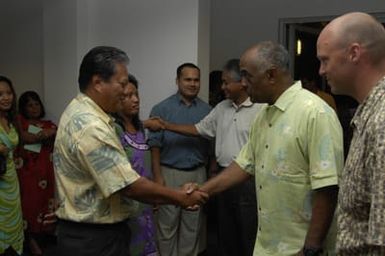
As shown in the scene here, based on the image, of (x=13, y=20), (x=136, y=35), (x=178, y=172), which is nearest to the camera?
(x=178, y=172)

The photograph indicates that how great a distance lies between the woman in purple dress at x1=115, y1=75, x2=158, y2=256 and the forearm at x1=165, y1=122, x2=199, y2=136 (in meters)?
0.47

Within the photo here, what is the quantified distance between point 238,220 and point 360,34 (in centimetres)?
229

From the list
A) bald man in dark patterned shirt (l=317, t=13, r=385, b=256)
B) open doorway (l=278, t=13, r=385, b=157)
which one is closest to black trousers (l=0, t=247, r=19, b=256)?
bald man in dark patterned shirt (l=317, t=13, r=385, b=256)

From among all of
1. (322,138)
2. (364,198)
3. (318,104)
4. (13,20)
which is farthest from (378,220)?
(13,20)

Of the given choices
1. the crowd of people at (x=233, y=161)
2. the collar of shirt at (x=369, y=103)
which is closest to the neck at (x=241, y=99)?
the crowd of people at (x=233, y=161)

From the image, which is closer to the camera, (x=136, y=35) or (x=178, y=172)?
(x=178, y=172)

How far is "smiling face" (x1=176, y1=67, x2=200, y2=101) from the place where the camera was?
140 inches

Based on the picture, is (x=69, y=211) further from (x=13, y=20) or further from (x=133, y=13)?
(x=13, y=20)

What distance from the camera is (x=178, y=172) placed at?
3.67 m

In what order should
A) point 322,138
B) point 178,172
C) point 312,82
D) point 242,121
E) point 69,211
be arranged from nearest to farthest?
1. point 322,138
2. point 69,211
3. point 242,121
4. point 178,172
5. point 312,82

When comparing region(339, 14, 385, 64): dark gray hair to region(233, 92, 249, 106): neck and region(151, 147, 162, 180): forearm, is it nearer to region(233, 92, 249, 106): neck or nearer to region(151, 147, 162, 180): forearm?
region(233, 92, 249, 106): neck

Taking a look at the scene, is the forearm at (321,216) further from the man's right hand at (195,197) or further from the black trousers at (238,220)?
the black trousers at (238,220)

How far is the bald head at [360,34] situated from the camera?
1.34m

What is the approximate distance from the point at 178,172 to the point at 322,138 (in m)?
1.98
